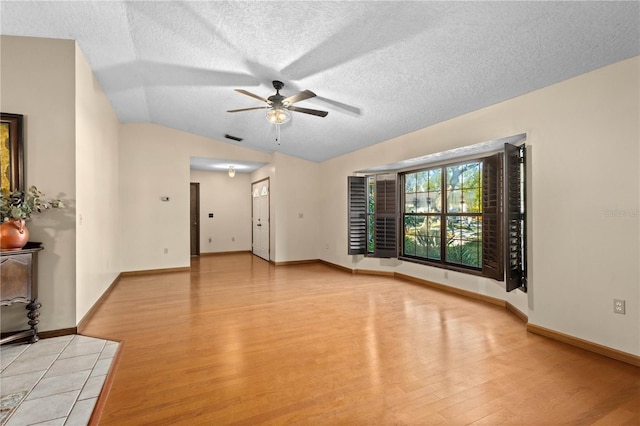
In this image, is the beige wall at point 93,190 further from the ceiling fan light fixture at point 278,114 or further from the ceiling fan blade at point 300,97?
the ceiling fan blade at point 300,97

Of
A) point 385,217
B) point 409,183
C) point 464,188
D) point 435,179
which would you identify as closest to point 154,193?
point 385,217

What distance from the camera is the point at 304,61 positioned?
311 cm

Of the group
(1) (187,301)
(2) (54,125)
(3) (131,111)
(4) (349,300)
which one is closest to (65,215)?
(2) (54,125)

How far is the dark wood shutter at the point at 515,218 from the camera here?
10.9 ft

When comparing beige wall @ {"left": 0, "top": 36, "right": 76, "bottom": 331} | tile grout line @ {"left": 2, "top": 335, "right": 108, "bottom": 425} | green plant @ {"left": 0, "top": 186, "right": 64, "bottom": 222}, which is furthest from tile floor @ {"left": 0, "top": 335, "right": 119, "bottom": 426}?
green plant @ {"left": 0, "top": 186, "right": 64, "bottom": 222}

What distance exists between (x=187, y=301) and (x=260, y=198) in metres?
4.30

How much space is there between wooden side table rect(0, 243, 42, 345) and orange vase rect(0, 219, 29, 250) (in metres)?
0.05

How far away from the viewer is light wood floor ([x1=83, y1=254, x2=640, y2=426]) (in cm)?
187

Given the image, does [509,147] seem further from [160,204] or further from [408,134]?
[160,204]

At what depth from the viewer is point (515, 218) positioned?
343 cm

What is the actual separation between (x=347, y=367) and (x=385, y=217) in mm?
3623

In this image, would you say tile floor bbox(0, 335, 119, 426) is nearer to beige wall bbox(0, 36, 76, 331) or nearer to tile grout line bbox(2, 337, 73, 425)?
tile grout line bbox(2, 337, 73, 425)

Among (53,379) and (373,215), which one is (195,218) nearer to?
(373,215)

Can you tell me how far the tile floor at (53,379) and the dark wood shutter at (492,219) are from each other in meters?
4.14
